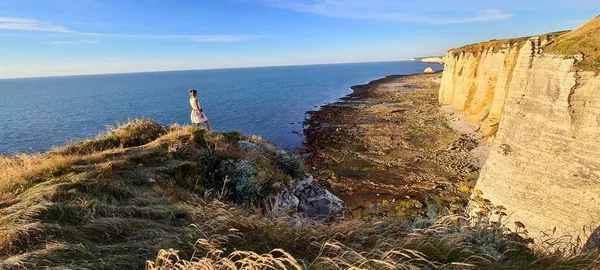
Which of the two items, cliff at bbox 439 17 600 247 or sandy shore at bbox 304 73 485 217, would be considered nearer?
cliff at bbox 439 17 600 247

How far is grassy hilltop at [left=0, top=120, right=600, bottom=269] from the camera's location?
11.4 ft

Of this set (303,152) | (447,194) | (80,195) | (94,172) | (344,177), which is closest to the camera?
(80,195)

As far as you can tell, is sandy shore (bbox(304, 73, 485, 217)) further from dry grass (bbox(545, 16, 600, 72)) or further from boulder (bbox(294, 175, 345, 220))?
dry grass (bbox(545, 16, 600, 72))

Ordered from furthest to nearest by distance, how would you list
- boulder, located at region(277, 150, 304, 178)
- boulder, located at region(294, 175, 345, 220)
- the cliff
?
boulder, located at region(277, 150, 304, 178)
boulder, located at region(294, 175, 345, 220)
the cliff

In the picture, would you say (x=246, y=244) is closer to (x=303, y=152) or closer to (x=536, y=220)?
(x=536, y=220)

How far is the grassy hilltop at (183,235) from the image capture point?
3.48m

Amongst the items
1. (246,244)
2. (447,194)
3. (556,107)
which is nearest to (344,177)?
(447,194)

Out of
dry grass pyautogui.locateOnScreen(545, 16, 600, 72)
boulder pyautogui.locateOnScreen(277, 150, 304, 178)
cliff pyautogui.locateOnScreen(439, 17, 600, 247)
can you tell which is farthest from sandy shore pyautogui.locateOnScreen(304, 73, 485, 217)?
dry grass pyautogui.locateOnScreen(545, 16, 600, 72)

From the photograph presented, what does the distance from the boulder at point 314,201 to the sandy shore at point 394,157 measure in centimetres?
156

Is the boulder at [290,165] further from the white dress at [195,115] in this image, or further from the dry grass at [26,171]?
the dry grass at [26,171]

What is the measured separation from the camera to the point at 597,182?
9664 millimetres

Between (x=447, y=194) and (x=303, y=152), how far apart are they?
1568 centimetres


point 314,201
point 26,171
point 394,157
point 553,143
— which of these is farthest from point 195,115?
point 394,157

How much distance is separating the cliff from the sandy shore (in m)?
2.43
